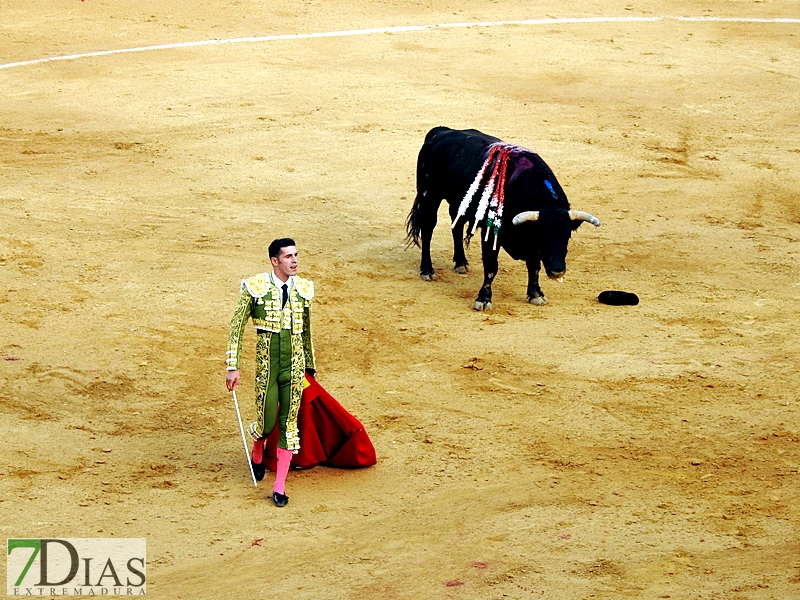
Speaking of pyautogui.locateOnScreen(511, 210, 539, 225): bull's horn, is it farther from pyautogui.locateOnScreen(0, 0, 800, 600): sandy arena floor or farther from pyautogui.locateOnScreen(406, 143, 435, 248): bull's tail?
pyautogui.locateOnScreen(406, 143, 435, 248): bull's tail

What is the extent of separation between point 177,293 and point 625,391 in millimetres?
4184

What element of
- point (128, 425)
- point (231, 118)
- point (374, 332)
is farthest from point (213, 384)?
point (231, 118)

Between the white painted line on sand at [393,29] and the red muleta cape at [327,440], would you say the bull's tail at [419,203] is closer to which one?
the red muleta cape at [327,440]

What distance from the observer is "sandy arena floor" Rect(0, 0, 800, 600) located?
24.1ft

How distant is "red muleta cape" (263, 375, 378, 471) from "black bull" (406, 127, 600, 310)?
3446mm

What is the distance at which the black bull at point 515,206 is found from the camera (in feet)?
36.6

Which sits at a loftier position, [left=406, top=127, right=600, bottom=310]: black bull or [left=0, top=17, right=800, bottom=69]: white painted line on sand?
[left=0, top=17, right=800, bottom=69]: white painted line on sand

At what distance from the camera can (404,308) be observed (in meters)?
11.4

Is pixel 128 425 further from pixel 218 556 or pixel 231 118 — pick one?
pixel 231 118

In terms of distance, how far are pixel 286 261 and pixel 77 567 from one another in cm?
213

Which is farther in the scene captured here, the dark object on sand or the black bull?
the dark object on sand

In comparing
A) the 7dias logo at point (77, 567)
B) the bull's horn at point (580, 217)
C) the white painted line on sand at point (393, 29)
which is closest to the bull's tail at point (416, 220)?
the bull's horn at point (580, 217)

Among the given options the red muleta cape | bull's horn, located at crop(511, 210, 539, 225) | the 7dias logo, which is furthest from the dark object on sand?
the 7dias logo

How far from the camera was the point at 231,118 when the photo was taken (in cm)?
1648
